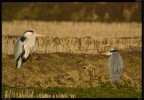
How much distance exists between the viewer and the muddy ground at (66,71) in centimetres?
1861

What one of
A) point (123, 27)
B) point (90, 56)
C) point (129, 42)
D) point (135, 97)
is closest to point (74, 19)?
point (123, 27)

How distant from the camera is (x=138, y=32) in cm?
2972

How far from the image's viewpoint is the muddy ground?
18.6 meters

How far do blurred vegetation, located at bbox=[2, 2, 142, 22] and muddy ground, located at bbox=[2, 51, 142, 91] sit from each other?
2445 centimetres

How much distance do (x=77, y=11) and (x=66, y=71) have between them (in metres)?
27.7

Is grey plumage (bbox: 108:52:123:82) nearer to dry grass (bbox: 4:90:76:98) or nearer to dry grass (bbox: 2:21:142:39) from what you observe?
dry grass (bbox: 4:90:76:98)

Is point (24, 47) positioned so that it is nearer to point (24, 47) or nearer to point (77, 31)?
point (24, 47)

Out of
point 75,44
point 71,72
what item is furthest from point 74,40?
point 71,72

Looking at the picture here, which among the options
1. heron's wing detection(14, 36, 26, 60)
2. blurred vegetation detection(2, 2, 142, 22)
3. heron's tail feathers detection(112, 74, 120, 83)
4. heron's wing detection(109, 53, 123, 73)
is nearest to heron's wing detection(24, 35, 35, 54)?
heron's wing detection(14, 36, 26, 60)

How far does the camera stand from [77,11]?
46594 millimetres

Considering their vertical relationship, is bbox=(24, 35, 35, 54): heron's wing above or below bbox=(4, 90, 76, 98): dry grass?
above

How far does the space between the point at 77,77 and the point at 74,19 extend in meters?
26.4

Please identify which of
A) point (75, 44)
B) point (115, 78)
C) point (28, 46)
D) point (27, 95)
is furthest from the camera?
point (75, 44)

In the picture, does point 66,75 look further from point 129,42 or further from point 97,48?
point 129,42
